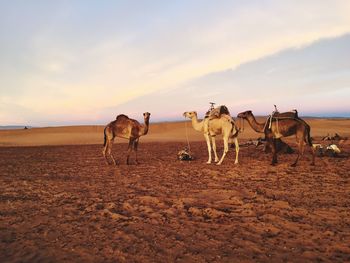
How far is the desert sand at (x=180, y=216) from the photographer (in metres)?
4.77

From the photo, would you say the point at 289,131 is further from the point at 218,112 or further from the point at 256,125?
the point at 218,112

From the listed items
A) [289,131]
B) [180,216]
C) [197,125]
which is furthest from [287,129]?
[180,216]

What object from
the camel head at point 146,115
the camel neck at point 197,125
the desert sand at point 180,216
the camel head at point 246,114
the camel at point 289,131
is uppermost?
the camel head at point 146,115

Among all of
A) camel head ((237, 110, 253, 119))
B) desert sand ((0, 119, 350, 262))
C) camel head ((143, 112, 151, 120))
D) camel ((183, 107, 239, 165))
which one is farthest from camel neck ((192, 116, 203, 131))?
desert sand ((0, 119, 350, 262))

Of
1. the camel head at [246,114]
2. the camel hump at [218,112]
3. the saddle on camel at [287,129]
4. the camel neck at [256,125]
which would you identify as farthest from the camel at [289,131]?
the camel hump at [218,112]

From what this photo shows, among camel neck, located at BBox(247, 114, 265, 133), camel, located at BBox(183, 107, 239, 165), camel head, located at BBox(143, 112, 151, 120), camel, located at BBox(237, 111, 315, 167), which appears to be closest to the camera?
camel, located at BBox(237, 111, 315, 167)

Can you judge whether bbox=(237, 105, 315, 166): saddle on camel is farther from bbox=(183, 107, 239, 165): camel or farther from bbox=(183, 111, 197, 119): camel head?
bbox=(183, 111, 197, 119): camel head

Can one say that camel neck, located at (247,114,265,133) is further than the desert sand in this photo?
Yes

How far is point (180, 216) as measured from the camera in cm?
638

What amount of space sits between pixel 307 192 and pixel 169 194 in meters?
3.29

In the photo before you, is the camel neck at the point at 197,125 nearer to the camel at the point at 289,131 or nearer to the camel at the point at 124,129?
the camel at the point at 124,129

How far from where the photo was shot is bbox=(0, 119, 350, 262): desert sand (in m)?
4.77

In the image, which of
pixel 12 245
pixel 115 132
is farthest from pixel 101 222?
pixel 115 132

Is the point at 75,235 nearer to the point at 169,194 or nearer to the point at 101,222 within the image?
the point at 101,222
